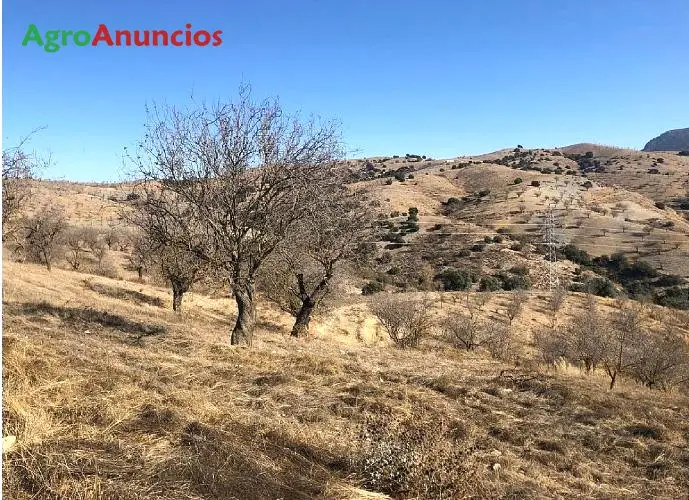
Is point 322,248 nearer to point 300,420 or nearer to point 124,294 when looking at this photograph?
point 300,420

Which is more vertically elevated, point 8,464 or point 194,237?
Answer: point 194,237

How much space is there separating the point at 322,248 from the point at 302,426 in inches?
417

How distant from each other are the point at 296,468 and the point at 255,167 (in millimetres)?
7720

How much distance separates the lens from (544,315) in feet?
105

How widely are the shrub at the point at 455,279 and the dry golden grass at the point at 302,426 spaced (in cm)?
3022

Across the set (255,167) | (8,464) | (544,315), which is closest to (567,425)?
(8,464)

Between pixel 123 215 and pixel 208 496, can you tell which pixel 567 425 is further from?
pixel 123 215

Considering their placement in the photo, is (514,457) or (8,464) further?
(514,457)

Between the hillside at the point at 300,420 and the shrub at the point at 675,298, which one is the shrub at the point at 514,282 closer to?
the shrub at the point at 675,298

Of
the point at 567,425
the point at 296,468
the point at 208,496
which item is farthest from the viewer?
the point at 567,425

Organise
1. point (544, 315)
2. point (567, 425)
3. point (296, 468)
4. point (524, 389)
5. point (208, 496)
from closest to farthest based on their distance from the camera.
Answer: point (208, 496)
point (296, 468)
point (567, 425)
point (524, 389)
point (544, 315)

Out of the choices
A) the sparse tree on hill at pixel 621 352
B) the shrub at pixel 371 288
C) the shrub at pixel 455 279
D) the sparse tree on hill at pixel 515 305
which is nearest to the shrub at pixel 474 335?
the sparse tree on hill at pixel 621 352

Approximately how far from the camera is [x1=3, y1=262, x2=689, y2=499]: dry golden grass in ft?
14.0

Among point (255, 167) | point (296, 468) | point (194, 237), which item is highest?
point (255, 167)
